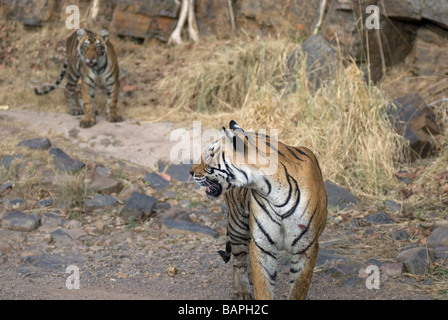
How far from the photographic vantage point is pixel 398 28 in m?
9.21

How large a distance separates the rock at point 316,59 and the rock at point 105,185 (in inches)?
113

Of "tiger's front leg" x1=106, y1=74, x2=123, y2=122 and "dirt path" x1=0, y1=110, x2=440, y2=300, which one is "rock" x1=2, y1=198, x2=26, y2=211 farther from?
"tiger's front leg" x1=106, y1=74, x2=123, y2=122

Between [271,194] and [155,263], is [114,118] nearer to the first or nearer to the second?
[155,263]

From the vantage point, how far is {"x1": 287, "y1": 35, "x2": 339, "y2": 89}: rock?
27.9 feet

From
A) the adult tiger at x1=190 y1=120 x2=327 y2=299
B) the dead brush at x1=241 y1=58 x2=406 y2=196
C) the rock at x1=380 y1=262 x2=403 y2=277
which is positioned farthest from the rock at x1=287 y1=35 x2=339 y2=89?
the adult tiger at x1=190 y1=120 x2=327 y2=299

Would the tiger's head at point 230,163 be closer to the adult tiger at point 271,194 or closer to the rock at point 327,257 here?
the adult tiger at point 271,194

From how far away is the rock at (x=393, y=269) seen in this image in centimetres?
496

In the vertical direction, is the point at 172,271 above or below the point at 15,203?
above

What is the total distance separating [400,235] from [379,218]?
442mm

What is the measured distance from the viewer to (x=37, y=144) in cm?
764

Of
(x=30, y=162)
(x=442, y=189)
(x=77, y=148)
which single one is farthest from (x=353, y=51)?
(x=30, y=162)

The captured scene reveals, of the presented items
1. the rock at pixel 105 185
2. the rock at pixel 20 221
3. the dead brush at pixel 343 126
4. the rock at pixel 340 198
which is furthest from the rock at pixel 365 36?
the rock at pixel 20 221

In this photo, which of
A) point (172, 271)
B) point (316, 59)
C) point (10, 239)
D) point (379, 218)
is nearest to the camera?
point (172, 271)

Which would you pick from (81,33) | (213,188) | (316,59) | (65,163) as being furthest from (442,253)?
(81,33)
